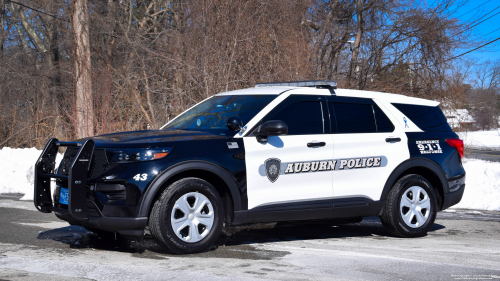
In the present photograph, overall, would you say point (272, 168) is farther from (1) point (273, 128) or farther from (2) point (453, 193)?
(2) point (453, 193)

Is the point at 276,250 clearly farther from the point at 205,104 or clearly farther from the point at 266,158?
the point at 205,104

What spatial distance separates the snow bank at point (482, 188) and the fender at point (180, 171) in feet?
18.8

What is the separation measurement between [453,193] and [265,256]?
10.4 feet

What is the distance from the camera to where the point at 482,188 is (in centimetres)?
1034

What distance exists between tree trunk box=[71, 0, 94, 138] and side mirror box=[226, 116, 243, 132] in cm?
981

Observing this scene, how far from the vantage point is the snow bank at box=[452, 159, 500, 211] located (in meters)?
9.48

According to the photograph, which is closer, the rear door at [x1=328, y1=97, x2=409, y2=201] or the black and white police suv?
the black and white police suv

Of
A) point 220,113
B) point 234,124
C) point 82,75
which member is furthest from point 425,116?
point 82,75

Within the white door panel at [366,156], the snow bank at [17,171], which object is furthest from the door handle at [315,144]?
the snow bank at [17,171]

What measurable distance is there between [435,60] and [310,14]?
4432 mm

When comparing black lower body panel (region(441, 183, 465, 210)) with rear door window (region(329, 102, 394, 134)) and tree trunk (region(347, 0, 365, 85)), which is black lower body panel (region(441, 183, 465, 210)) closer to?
rear door window (region(329, 102, 394, 134))

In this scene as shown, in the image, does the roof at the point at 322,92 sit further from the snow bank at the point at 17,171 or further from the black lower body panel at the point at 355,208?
the snow bank at the point at 17,171

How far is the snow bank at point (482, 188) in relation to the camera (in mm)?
9484

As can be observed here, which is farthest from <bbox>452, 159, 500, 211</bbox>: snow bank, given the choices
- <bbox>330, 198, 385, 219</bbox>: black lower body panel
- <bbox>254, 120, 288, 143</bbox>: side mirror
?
<bbox>254, 120, 288, 143</bbox>: side mirror
